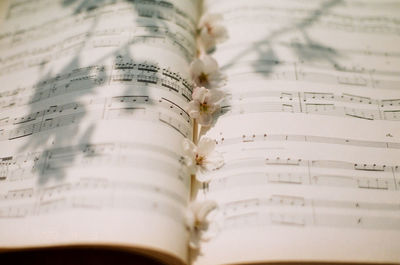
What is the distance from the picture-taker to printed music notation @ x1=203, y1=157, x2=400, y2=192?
2.44ft

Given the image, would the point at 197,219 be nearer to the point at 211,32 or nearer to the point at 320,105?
the point at 320,105

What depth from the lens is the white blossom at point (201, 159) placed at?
30.6 inches

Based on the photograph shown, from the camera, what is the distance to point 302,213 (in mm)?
697

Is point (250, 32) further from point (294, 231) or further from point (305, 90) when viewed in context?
point (294, 231)

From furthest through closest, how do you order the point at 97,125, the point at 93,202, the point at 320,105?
the point at 320,105 → the point at 97,125 → the point at 93,202

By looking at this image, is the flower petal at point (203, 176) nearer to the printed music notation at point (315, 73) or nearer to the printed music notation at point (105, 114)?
the printed music notation at point (105, 114)

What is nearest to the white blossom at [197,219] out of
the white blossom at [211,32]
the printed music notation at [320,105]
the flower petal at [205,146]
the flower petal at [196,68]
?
the flower petal at [205,146]

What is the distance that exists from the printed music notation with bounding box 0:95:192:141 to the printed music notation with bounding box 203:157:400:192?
16 centimetres

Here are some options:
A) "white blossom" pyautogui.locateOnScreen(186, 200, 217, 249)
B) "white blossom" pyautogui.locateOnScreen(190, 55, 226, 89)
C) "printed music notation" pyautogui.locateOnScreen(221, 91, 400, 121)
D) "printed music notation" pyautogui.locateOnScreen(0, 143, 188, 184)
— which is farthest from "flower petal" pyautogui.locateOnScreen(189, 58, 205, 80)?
"white blossom" pyautogui.locateOnScreen(186, 200, 217, 249)

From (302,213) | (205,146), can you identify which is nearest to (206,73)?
(205,146)

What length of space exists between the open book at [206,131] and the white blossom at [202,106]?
2 centimetres

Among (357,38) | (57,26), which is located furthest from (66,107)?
(357,38)

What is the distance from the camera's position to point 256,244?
0.66 meters

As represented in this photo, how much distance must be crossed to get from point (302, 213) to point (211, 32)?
2.03 ft
